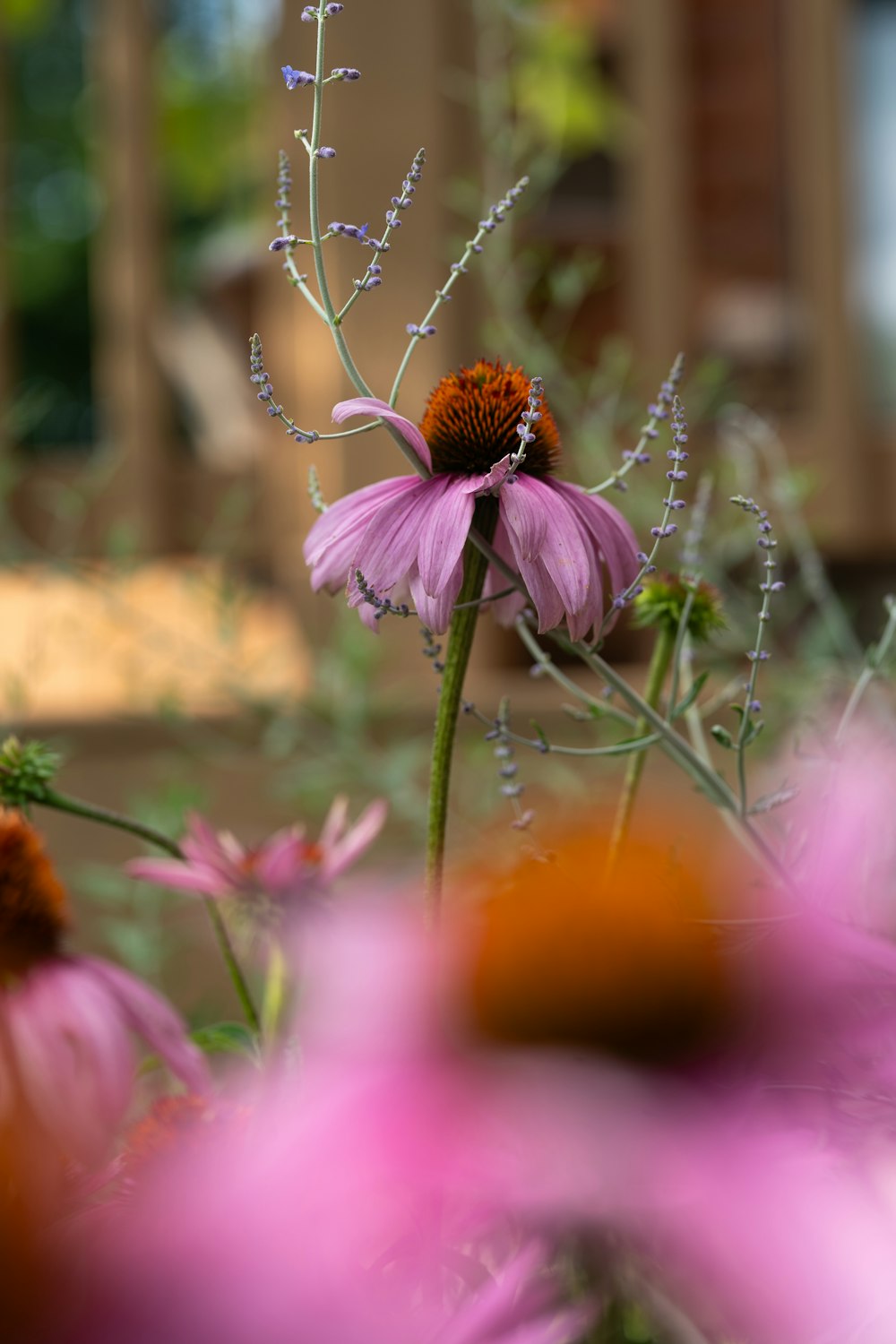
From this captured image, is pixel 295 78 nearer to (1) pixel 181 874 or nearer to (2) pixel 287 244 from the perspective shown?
(2) pixel 287 244

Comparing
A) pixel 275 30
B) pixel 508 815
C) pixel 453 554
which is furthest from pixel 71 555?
pixel 453 554

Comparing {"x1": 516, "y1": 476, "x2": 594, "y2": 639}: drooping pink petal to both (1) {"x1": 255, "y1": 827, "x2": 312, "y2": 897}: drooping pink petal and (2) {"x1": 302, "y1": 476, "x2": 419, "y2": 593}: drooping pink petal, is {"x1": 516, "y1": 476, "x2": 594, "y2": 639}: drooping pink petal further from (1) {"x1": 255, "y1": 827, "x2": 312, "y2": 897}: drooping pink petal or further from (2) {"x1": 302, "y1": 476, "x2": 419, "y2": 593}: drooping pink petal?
(1) {"x1": 255, "y1": 827, "x2": 312, "y2": 897}: drooping pink petal

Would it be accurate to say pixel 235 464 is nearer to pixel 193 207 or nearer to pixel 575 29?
pixel 575 29

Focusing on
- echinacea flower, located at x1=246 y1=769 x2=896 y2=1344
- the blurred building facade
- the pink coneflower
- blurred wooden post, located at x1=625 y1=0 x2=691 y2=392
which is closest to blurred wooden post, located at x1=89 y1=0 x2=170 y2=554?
the blurred building facade

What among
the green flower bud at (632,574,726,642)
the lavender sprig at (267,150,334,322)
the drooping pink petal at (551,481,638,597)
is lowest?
the green flower bud at (632,574,726,642)

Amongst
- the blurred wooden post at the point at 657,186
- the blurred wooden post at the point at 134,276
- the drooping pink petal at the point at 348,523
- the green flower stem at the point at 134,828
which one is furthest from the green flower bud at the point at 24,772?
the blurred wooden post at the point at 657,186

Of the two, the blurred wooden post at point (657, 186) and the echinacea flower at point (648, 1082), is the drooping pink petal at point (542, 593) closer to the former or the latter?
the echinacea flower at point (648, 1082)

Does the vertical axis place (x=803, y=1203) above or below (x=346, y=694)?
above
